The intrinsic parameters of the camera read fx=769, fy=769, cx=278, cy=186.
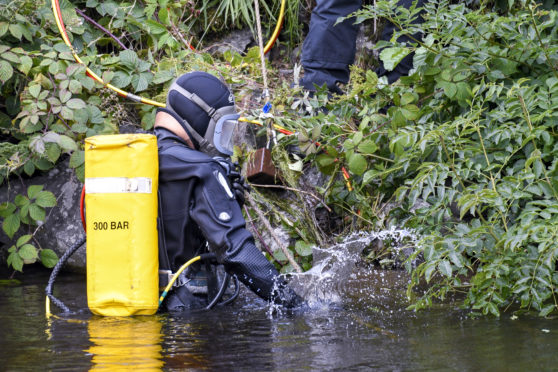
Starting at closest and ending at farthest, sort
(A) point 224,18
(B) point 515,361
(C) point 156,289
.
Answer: (B) point 515,361 < (C) point 156,289 < (A) point 224,18

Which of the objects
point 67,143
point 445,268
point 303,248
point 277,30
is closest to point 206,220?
point 445,268

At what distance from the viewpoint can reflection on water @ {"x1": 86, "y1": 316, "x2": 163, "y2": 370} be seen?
2969 millimetres

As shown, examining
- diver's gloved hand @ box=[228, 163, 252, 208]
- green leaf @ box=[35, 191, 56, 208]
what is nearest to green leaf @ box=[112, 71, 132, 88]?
green leaf @ box=[35, 191, 56, 208]

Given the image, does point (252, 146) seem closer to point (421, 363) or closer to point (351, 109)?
point (351, 109)

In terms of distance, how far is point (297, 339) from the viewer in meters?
3.34

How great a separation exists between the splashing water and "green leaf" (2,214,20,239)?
2.09 metres

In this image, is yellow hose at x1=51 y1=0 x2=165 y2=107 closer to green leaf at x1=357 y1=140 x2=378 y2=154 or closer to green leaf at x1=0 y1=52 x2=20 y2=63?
green leaf at x1=0 y1=52 x2=20 y2=63

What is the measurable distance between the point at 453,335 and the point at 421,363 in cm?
50

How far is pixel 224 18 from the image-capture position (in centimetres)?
721

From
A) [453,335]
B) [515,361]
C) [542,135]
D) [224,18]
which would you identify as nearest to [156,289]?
[453,335]

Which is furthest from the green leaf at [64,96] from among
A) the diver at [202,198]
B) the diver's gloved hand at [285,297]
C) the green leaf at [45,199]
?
the diver's gloved hand at [285,297]

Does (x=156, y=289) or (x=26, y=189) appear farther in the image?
(x=26, y=189)

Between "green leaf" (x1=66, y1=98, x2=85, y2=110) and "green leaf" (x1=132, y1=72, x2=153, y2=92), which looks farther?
"green leaf" (x1=132, y1=72, x2=153, y2=92)

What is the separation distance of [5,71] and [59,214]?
3.79 feet
